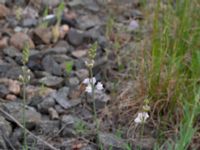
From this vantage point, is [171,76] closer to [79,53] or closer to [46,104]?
[46,104]

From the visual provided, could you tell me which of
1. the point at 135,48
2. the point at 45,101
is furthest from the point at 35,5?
the point at 45,101

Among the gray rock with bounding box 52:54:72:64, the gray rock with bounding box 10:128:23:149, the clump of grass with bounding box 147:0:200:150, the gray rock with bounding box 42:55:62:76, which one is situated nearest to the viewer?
the gray rock with bounding box 10:128:23:149

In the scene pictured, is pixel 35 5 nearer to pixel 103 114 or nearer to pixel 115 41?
pixel 115 41

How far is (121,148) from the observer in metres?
2.49

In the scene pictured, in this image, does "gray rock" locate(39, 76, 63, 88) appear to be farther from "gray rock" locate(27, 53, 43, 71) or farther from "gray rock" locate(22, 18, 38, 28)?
"gray rock" locate(22, 18, 38, 28)

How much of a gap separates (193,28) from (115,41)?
0.55 metres

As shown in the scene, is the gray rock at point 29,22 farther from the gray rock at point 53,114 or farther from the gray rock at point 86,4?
the gray rock at point 53,114

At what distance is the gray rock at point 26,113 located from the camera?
2.61m

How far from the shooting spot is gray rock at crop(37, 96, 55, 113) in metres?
2.78

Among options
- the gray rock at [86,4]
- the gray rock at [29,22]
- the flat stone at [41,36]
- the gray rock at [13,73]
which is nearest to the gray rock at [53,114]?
the gray rock at [13,73]

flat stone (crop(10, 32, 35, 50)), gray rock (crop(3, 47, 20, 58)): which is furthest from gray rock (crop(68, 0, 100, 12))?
gray rock (crop(3, 47, 20, 58))

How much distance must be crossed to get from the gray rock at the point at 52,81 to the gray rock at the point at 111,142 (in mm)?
538

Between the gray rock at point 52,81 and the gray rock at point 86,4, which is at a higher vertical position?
the gray rock at point 86,4

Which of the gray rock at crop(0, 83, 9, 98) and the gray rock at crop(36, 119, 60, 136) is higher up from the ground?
the gray rock at crop(0, 83, 9, 98)
